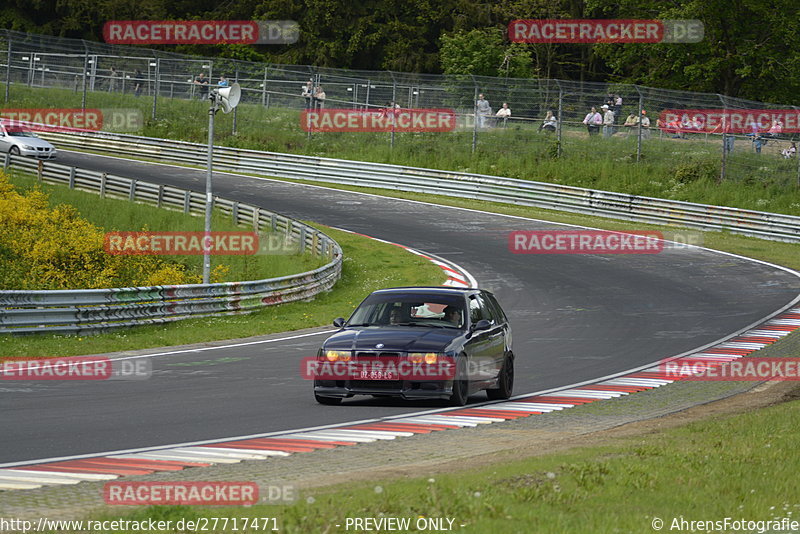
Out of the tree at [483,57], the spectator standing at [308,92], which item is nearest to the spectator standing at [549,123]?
the spectator standing at [308,92]

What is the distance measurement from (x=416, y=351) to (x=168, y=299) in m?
10.8

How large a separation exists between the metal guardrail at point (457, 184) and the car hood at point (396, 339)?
2789 cm

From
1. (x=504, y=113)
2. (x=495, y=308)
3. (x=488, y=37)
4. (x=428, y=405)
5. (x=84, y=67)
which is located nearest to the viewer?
(x=428, y=405)

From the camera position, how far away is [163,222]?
128ft

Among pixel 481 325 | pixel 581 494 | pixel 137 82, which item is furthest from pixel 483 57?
pixel 581 494

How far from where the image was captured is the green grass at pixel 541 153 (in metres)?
44.1

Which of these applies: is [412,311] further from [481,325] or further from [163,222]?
[163,222]

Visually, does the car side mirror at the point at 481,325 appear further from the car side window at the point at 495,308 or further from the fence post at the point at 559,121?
the fence post at the point at 559,121

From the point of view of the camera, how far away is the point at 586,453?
34.4ft

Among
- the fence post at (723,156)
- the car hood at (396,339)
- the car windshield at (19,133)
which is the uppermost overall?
the fence post at (723,156)

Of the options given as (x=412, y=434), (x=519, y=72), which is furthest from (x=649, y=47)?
(x=412, y=434)

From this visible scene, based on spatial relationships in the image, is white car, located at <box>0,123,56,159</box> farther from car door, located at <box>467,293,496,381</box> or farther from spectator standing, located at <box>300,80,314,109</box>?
car door, located at <box>467,293,496,381</box>

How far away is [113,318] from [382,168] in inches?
1110

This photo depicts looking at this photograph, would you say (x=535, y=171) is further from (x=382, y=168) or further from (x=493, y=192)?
(x=382, y=168)
